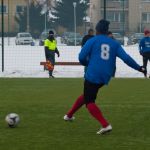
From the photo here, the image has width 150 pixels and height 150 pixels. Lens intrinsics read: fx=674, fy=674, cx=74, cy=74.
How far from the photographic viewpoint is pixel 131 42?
4706 centimetres

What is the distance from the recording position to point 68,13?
64.8m

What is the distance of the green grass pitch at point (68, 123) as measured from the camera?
9.02 m

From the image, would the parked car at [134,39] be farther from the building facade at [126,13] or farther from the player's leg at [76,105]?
the player's leg at [76,105]

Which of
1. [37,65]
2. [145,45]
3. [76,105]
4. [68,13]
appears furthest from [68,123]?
[68,13]

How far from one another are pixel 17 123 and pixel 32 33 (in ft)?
156

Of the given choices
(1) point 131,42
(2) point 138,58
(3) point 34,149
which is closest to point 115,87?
(3) point 34,149

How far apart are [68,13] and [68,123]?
54.0 metres

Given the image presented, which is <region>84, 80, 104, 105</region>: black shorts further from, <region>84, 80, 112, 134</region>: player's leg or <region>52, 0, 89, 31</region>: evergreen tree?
<region>52, 0, 89, 31</region>: evergreen tree

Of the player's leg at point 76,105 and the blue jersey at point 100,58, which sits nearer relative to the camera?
the blue jersey at point 100,58

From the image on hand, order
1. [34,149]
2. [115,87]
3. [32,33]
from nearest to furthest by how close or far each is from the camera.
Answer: [34,149] → [115,87] → [32,33]

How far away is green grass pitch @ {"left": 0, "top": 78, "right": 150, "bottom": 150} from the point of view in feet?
29.6

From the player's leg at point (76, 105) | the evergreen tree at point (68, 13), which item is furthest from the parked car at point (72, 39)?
the player's leg at point (76, 105)

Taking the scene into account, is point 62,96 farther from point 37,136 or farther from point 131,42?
point 131,42

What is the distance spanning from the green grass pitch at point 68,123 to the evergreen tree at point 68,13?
42.3 meters
